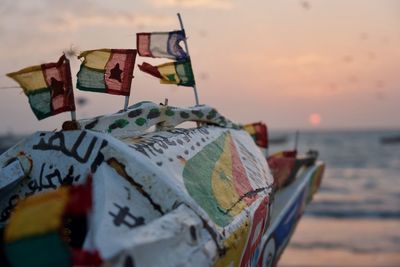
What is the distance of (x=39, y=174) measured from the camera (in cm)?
467

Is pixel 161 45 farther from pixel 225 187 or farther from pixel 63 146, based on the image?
pixel 63 146

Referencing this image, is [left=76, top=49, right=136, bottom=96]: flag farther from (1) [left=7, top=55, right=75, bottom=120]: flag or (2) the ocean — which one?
(2) the ocean

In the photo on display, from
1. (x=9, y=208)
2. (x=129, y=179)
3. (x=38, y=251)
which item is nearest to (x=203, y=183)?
(x=129, y=179)

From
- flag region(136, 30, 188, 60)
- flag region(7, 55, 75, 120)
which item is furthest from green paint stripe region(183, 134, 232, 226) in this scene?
flag region(136, 30, 188, 60)

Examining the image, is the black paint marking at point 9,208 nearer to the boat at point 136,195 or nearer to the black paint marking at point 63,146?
the boat at point 136,195

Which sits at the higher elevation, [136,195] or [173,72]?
[173,72]

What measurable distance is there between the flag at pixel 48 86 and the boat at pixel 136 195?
0.27 metres

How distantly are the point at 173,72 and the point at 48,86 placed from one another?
255cm

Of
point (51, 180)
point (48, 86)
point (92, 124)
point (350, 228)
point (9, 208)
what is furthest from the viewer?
point (350, 228)

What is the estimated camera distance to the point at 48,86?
194 inches

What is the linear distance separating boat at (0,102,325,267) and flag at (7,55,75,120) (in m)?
0.27

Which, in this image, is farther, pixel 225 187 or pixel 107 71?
pixel 107 71

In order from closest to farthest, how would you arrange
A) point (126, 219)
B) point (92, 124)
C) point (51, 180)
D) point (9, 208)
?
1. point (126, 219)
2. point (51, 180)
3. point (9, 208)
4. point (92, 124)

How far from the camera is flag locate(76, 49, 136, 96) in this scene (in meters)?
5.46
